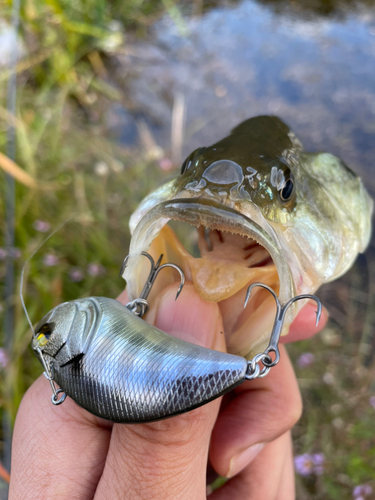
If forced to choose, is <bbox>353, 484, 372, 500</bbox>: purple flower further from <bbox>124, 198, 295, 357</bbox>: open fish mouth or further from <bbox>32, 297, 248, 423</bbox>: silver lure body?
<bbox>32, 297, 248, 423</bbox>: silver lure body

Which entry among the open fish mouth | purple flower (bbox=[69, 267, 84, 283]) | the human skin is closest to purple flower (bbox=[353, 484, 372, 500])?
the human skin

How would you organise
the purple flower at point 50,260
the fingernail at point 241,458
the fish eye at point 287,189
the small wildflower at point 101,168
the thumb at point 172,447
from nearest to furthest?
the thumb at point 172,447, the fish eye at point 287,189, the fingernail at point 241,458, the purple flower at point 50,260, the small wildflower at point 101,168

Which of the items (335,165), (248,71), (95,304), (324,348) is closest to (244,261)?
(95,304)

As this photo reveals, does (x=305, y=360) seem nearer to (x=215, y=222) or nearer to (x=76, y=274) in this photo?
(x=76, y=274)

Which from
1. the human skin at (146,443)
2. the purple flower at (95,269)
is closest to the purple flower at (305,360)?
the human skin at (146,443)

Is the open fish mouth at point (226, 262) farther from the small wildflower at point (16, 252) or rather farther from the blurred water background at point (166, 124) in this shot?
the small wildflower at point (16, 252)

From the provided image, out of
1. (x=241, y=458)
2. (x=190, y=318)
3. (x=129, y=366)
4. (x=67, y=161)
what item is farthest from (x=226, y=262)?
(x=67, y=161)
